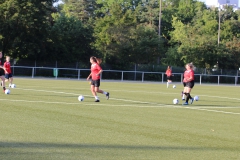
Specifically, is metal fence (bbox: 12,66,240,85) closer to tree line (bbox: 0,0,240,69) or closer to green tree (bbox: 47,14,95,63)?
tree line (bbox: 0,0,240,69)

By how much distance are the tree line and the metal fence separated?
14.6 feet

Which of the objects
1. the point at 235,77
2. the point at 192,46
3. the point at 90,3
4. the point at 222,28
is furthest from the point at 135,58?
the point at 90,3

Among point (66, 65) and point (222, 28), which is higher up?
point (222, 28)

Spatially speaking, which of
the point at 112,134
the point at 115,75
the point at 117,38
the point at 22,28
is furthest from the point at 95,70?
the point at 117,38

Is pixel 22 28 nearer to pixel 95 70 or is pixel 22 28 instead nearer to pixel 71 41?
pixel 71 41

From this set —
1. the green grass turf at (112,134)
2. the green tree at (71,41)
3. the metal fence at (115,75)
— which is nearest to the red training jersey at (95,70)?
the green grass turf at (112,134)

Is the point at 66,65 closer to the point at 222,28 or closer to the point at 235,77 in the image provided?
the point at 235,77

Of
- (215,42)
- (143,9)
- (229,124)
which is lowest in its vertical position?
(229,124)

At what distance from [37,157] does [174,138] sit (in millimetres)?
3750

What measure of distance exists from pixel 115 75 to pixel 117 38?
12.3 metres

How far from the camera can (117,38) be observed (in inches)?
2844

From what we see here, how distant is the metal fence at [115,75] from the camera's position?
54844 mm

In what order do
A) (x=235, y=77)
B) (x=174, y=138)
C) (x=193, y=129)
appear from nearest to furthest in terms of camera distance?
(x=174, y=138) < (x=193, y=129) < (x=235, y=77)

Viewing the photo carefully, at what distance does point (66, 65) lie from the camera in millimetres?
60219
